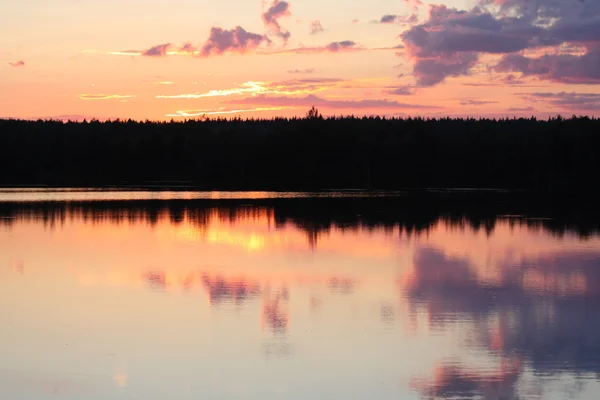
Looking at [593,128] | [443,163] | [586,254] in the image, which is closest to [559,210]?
[586,254]

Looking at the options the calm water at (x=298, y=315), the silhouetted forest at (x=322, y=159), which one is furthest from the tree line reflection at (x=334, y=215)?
the silhouetted forest at (x=322, y=159)

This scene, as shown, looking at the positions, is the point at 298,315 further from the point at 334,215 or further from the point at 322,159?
the point at 322,159

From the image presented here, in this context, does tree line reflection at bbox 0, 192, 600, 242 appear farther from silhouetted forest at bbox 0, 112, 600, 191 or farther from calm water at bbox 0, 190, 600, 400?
silhouetted forest at bbox 0, 112, 600, 191

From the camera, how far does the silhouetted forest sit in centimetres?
7031

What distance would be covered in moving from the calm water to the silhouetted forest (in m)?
46.2

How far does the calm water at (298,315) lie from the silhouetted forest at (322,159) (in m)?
46.2

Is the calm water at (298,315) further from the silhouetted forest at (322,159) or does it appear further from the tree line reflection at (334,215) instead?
the silhouetted forest at (322,159)

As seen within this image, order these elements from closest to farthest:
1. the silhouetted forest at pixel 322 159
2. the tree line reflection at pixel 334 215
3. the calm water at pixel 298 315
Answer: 1. the calm water at pixel 298 315
2. the tree line reflection at pixel 334 215
3. the silhouetted forest at pixel 322 159

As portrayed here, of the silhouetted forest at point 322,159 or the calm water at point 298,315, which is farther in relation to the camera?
the silhouetted forest at point 322,159

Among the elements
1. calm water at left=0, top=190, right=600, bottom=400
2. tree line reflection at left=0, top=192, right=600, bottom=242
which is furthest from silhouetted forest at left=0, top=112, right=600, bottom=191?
calm water at left=0, top=190, right=600, bottom=400

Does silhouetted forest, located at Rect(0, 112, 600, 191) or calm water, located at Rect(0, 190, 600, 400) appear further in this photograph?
silhouetted forest, located at Rect(0, 112, 600, 191)

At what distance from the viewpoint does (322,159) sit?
275 ft

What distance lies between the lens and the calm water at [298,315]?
27.7 feet

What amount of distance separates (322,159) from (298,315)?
237 ft
